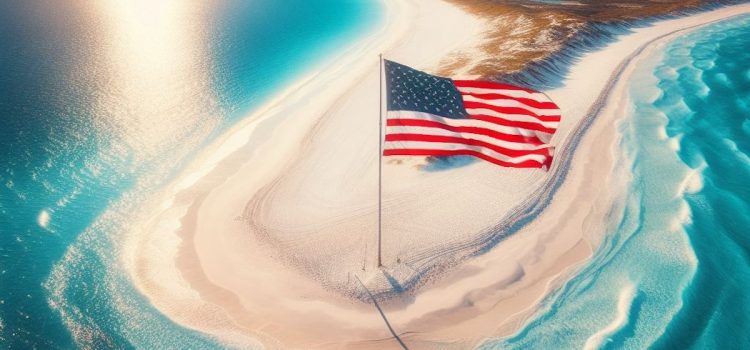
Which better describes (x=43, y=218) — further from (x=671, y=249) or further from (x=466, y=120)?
(x=671, y=249)

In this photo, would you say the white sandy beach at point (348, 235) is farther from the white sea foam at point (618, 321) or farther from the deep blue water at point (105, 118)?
the white sea foam at point (618, 321)

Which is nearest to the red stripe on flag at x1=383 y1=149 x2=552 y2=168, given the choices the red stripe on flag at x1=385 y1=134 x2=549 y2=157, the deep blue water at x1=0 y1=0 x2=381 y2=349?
the red stripe on flag at x1=385 y1=134 x2=549 y2=157

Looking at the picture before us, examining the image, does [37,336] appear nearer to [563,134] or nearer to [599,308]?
[599,308]

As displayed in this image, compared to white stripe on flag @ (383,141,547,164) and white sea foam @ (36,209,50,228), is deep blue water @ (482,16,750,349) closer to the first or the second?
white stripe on flag @ (383,141,547,164)

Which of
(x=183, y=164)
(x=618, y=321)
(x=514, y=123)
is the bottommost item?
(x=618, y=321)

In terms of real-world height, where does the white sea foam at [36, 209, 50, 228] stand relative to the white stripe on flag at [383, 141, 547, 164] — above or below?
above

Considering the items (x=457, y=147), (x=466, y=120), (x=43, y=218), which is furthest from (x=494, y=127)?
(x=43, y=218)
